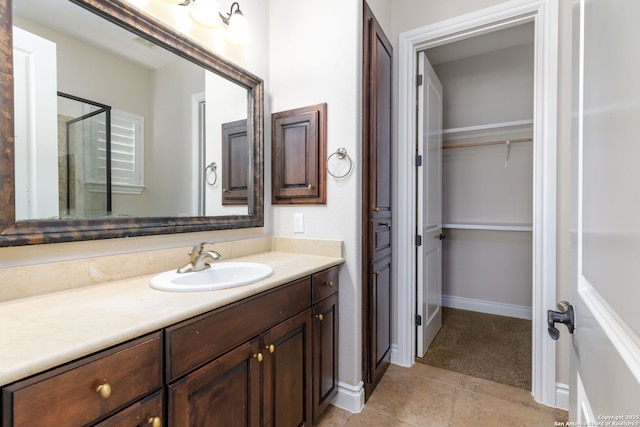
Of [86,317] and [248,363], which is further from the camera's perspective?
[248,363]

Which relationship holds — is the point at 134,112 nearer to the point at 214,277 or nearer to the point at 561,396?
the point at 214,277

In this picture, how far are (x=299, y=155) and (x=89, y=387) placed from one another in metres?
1.41

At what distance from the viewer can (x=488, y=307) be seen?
10.1ft

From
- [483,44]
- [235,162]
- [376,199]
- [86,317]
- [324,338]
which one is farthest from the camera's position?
[483,44]

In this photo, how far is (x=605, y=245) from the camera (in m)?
0.44

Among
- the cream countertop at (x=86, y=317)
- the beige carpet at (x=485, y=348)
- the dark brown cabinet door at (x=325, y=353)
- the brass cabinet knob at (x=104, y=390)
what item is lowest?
the beige carpet at (x=485, y=348)

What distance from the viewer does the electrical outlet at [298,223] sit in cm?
179

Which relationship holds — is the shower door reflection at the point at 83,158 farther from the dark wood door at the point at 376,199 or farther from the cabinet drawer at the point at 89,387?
the dark wood door at the point at 376,199

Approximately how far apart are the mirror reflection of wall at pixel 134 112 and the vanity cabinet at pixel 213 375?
63 cm

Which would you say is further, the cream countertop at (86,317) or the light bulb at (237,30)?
the light bulb at (237,30)

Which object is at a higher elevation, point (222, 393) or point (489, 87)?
point (489, 87)

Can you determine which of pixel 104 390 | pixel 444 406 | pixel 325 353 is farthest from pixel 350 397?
pixel 104 390

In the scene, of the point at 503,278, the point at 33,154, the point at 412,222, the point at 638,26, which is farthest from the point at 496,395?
the point at 33,154

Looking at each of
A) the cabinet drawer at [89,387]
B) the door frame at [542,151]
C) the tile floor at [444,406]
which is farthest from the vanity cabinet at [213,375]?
the door frame at [542,151]
